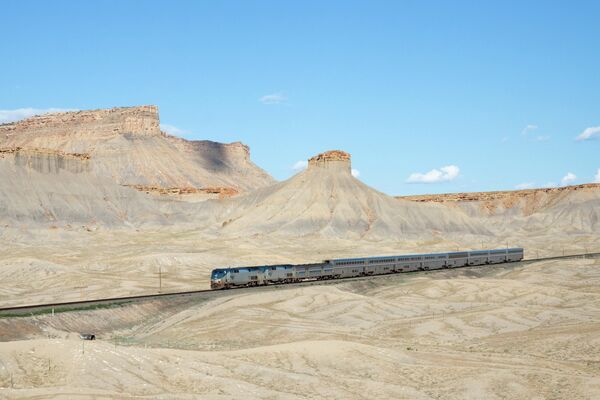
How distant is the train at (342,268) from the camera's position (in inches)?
2707

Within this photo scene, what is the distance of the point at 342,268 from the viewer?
79.1 m

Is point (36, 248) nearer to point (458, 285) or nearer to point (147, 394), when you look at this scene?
point (458, 285)

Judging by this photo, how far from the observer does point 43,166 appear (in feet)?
561

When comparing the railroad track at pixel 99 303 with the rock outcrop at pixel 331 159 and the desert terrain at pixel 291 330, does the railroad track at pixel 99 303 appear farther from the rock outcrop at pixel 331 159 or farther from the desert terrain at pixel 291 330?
the rock outcrop at pixel 331 159

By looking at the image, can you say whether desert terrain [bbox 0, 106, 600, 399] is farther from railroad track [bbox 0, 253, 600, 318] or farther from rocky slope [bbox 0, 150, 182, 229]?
rocky slope [bbox 0, 150, 182, 229]

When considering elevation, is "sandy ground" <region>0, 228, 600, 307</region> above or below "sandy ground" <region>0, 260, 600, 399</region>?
above

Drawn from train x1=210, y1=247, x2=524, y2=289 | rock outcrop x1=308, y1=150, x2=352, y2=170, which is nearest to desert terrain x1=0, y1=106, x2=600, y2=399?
train x1=210, y1=247, x2=524, y2=289

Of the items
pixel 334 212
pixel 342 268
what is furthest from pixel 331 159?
pixel 342 268

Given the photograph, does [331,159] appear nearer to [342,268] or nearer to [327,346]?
[342,268]

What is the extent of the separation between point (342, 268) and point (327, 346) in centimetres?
4099

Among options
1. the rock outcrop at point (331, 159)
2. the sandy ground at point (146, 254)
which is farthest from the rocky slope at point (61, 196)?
the rock outcrop at point (331, 159)

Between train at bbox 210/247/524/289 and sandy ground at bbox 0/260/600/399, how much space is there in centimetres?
495

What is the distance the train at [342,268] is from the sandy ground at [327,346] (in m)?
4.95

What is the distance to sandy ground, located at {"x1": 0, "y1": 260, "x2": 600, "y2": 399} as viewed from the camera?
3167 centimetres
